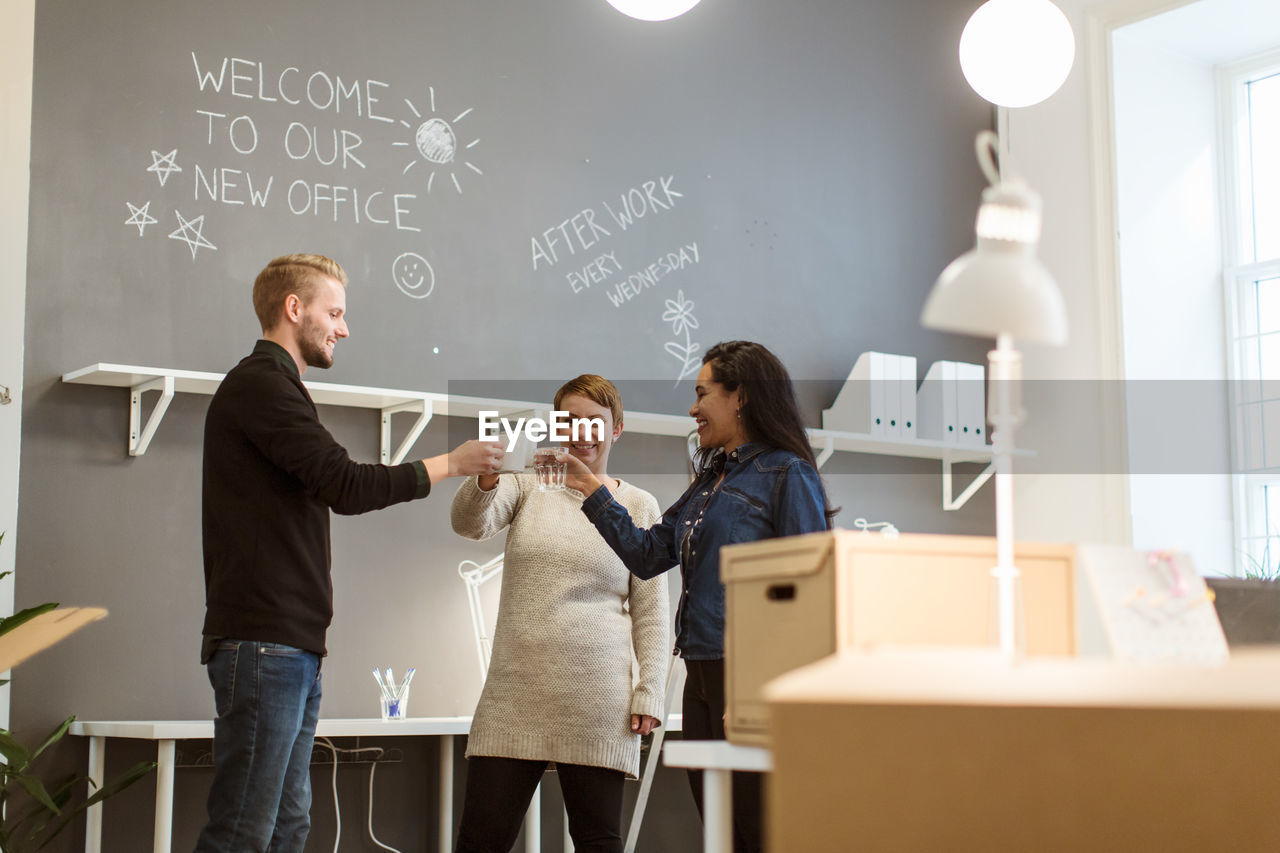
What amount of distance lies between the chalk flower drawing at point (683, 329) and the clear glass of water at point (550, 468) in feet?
4.08

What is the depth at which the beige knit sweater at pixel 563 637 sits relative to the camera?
8.04 ft

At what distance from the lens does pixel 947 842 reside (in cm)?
119

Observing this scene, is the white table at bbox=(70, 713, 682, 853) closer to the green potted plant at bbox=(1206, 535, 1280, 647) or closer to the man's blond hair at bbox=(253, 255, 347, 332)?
the man's blond hair at bbox=(253, 255, 347, 332)

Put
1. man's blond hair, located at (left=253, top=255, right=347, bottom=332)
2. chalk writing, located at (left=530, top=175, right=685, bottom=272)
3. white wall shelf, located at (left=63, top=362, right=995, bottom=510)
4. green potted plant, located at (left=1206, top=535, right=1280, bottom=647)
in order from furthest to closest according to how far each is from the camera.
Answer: chalk writing, located at (left=530, top=175, right=685, bottom=272), white wall shelf, located at (left=63, top=362, right=995, bottom=510), man's blond hair, located at (left=253, top=255, right=347, bottom=332), green potted plant, located at (left=1206, top=535, right=1280, bottom=647)

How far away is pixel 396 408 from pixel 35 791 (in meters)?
1.24

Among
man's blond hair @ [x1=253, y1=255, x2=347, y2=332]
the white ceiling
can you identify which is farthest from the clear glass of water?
the white ceiling

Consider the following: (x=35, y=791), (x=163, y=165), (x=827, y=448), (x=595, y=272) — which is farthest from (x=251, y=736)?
(x=827, y=448)

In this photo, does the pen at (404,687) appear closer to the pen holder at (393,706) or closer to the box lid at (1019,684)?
the pen holder at (393,706)

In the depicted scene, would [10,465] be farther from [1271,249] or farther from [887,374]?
[1271,249]

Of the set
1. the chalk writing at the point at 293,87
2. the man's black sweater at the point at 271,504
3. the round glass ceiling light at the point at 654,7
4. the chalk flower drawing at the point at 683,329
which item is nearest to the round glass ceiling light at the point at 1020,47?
the round glass ceiling light at the point at 654,7

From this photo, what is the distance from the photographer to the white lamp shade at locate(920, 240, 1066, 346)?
3.51 ft

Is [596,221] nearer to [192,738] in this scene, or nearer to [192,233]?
[192,233]

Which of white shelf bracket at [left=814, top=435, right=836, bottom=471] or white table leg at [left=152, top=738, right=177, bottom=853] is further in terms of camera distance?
white shelf bracket at [left=814, top=435, right=836, bottom=471]

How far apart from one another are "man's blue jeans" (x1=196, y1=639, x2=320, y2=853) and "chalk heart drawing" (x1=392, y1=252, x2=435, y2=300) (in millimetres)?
1482
